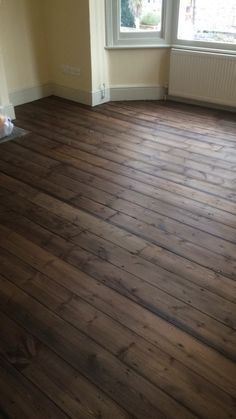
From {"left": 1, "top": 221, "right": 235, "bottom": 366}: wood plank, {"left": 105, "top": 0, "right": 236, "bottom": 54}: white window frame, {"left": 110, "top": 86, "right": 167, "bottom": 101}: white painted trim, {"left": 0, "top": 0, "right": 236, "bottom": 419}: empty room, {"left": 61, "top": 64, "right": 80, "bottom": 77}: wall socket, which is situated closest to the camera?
{"left": 0, "top": 0, "right": 236, "bottom": 419}: empty room

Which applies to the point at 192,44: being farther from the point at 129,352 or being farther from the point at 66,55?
the point at 129,352

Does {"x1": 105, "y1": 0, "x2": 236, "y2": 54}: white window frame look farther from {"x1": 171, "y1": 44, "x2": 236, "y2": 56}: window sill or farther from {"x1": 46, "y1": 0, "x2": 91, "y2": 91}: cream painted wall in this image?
{"x1": 46, "y1": 0, "x2": 91, "y2": 91}: cream painted wall

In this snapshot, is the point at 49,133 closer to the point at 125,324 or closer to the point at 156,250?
the point at 156,250

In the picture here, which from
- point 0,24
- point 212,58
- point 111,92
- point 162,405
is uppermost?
point 0,24

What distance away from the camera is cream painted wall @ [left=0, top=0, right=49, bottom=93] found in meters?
4.16

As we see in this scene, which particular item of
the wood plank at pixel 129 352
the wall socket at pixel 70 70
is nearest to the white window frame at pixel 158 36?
the wall socket at pixel 70 70

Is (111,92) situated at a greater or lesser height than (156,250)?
greater

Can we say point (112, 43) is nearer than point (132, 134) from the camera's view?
No

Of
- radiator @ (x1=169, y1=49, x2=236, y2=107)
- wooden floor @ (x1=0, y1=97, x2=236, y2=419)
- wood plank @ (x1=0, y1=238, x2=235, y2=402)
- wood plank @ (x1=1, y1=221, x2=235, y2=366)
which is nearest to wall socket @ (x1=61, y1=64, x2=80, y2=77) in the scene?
radiator @ (x1=169, y1=49, x2=236, y2=107)

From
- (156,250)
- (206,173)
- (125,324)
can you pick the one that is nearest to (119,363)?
(125,324)

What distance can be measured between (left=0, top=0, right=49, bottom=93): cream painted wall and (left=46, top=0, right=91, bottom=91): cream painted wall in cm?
13

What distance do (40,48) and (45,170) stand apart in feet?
7.14

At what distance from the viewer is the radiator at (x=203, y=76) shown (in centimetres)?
415

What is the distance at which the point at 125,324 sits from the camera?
1835 mm
